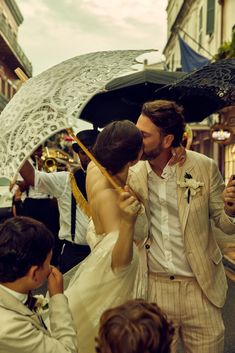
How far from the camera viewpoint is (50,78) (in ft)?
9.59

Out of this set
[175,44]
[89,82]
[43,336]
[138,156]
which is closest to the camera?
[43,336]

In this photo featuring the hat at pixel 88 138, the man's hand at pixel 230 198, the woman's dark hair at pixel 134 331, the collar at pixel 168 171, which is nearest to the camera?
the woman's dark hair at pixel 134 331

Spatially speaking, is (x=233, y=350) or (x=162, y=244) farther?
(x=233, y=350)

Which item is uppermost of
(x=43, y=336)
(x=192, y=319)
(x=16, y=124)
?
(x=16, y=124)

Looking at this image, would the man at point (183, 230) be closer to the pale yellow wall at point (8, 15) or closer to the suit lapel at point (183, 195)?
the suit lapel at point (183, 195)

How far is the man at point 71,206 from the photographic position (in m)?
4.76

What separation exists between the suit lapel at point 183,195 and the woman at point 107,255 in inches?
18.1

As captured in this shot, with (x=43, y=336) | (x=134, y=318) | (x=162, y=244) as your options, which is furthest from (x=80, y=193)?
(x=134, y=318)

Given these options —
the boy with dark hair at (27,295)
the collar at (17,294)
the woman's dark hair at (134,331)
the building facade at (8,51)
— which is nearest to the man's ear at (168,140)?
the boy with dark hair at (27,295)

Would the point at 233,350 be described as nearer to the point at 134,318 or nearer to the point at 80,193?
the point at 80,193

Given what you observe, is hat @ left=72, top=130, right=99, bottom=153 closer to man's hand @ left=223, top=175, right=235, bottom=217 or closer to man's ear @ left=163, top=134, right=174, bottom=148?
man's ear @ left=163, top=134, right=174, bottom=148

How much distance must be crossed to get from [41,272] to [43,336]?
0.94ft

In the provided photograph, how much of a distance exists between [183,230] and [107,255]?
0.61 m

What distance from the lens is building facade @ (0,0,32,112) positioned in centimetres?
3636
